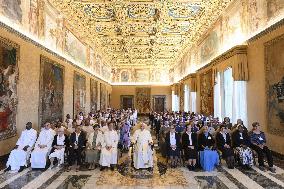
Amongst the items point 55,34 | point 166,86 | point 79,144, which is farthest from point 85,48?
point 166,86

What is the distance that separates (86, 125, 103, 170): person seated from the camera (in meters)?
8.85

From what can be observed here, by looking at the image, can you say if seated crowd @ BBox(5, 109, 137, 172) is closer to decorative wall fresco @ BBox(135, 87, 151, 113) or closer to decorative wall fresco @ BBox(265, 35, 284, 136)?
decorative wall fresco @ BBox(265, 35, 284, 136)

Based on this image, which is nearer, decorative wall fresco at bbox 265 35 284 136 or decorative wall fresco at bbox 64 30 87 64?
decorative wall fresco at bbox 265 35 284 136

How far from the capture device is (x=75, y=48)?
1744 centimetres

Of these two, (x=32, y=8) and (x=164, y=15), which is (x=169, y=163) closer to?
(x=32, y=8)

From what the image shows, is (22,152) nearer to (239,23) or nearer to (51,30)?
(51,30)

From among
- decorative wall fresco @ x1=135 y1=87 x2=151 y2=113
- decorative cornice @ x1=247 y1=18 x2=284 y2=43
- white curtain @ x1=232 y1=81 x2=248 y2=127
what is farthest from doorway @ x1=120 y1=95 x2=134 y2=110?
decorative cornice @ x1=247 y1=18 x2=284 y2=43

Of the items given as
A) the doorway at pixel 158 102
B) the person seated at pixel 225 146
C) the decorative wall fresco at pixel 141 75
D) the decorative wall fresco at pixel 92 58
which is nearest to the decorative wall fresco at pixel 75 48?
the decorative wall fresco at pixel 92 58

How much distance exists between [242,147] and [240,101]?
152 inches

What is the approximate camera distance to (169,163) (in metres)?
9.28

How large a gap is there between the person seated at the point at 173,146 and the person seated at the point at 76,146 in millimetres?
2915

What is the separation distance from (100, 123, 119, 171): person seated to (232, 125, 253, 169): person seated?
3957 millimetres

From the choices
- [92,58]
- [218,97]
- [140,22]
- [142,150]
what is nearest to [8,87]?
[142,150]

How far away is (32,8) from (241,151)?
9.46 metres
